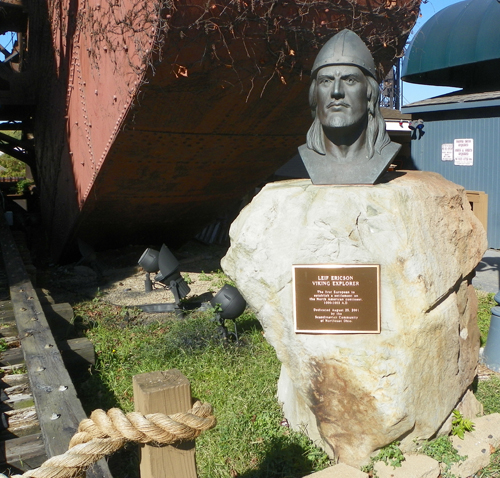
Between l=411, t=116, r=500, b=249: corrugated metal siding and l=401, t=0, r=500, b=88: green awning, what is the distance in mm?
1131

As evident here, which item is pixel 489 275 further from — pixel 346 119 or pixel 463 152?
pixel 346 119

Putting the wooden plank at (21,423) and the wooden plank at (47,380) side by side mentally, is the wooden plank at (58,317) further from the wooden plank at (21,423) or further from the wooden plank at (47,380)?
the wooden plank at (21,423)

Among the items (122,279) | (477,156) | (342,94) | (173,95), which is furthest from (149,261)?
(477,156)

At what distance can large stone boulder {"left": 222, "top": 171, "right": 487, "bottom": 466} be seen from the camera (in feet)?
9.74

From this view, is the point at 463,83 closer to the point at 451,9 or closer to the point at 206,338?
the point at 451,9

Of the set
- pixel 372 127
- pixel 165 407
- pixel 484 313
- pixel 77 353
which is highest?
pixel 372 127

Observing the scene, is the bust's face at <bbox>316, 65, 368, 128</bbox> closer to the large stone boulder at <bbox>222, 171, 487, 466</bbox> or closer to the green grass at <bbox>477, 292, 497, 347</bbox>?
the large stone boulder at <bbox>222, 171, 487, 466</bbox>

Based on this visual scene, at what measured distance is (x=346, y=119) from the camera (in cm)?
325

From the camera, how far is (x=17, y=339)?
13.7 feet

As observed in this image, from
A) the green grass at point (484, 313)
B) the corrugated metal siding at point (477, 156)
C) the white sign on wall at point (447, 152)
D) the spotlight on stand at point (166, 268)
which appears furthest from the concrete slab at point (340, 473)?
the white sign on wall at point (447, 152)

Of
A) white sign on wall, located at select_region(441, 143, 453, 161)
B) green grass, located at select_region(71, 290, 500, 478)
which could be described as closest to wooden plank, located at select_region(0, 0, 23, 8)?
green grass, located at select_region(71, 290, 500, 478)

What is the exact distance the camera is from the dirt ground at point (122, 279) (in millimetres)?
6816

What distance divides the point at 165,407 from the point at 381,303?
1.76m

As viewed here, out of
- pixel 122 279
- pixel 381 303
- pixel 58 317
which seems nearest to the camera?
pixel 381 303
